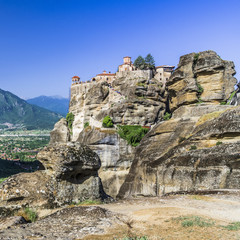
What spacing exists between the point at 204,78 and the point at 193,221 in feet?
103

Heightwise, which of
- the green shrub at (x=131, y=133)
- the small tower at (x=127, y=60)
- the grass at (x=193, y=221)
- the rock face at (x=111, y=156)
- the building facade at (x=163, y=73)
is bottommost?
the rock face at (x=111, y=156)

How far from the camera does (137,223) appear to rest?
8.07 meters

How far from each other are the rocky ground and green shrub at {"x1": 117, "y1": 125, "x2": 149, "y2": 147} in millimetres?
31305

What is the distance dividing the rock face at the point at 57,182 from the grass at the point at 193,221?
17.3 feet

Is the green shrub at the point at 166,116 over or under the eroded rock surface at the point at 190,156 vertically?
over

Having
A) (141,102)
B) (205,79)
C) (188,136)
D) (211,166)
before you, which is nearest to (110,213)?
(211,166)

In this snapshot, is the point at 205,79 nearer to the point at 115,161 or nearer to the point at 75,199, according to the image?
the point at 115,161

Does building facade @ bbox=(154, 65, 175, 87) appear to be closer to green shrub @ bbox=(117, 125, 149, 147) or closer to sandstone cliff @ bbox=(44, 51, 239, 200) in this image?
sandstone cliff @ bbox=(44, 51, 239, 200)

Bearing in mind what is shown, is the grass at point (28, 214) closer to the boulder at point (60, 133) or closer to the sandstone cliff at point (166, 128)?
the sandstone cliff at point (166, 128)

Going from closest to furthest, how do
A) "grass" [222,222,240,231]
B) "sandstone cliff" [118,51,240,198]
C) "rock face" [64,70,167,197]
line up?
"grass" [222,222,240,231] → "sandstone cliff" [118,51,240,198] → "rock face" [64,70,167,197]

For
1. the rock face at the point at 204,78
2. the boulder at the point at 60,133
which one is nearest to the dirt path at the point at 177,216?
the rock face at the point at 204,78

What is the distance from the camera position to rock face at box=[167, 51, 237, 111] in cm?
3484

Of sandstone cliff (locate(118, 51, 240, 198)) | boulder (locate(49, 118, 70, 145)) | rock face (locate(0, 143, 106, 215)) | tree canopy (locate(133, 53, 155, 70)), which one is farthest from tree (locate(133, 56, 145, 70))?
rock face (locate(0, 143, 106, 215))

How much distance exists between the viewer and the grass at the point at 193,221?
7.60 meters
